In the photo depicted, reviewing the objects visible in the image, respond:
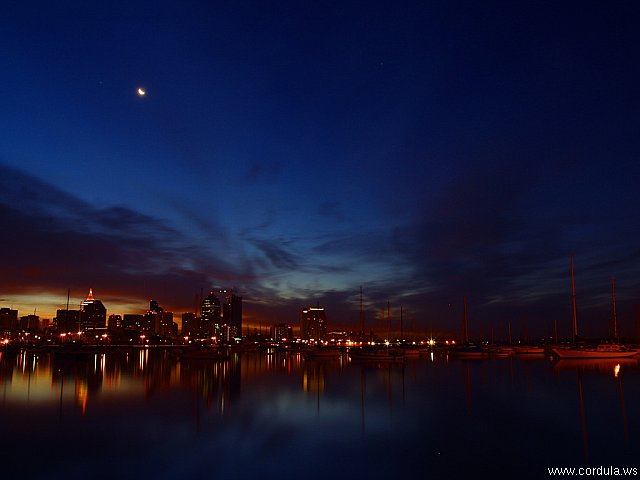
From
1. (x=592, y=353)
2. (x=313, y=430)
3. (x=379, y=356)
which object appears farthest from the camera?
(x=592, y=353)

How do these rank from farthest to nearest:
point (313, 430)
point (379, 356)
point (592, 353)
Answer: point (592, 353)
point (379, 356)
point (313, 430)

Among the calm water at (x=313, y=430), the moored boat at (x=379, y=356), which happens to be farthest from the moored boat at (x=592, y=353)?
the calm water at (x=313, y=430)

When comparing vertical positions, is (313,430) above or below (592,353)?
above

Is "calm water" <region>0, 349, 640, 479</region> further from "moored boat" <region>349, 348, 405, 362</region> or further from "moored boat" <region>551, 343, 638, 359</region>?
"moored boat" <region>551, 343, 638, 359</region>

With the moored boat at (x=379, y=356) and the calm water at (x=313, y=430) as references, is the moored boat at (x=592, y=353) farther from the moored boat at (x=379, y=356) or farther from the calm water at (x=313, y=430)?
the calm water at (x=313, y=430)

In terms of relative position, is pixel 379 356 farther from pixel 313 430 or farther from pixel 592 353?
pixel 313 430

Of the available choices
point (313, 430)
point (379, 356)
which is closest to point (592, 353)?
point (379, 356)

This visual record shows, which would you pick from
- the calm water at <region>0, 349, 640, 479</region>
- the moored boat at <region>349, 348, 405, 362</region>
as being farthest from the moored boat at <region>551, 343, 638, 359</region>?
the calm water at <region>0, 349, 640, 479</region>

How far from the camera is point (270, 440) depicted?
21500 millimetres

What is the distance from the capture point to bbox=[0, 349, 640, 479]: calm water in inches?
671

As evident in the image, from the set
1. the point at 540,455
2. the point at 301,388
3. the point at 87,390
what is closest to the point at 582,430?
the point at 540,455

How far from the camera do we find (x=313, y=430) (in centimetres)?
2388

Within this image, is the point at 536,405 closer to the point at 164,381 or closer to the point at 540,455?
the point at 540,455

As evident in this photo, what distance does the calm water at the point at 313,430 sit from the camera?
17047 millimetres
